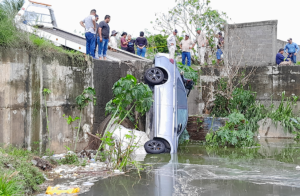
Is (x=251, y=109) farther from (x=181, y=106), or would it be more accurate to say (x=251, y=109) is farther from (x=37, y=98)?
(x=37, y=98)

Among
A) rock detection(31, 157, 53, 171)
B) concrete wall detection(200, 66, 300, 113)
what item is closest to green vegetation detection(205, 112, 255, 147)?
concrete wall detection(200, 66, 300, 113)

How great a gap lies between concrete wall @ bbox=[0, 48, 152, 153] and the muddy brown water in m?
2.17

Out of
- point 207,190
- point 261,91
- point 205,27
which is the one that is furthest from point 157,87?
point 205,27

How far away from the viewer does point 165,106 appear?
33.3 ft

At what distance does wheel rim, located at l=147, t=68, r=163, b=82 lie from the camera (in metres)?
10.4

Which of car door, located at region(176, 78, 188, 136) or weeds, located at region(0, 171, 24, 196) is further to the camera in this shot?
car door, located at region(176, 78, 188, 136)

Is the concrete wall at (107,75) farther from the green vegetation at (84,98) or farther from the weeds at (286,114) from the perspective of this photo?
the weeds at (286,114)

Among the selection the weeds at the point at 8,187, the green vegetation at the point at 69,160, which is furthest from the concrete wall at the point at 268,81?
the weeds at the point at 8,187

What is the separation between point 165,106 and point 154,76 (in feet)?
3.09

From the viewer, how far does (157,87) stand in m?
10.2

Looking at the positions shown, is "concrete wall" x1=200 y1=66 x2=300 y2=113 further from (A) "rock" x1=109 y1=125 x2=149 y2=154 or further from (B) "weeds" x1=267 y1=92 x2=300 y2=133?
(A) "rock" x1=109 y1=125 x2=149 y2=154

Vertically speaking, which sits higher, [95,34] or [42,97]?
[95,34]

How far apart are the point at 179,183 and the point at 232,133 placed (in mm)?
5674

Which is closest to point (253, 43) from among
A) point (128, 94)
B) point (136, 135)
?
point (136, 135)
